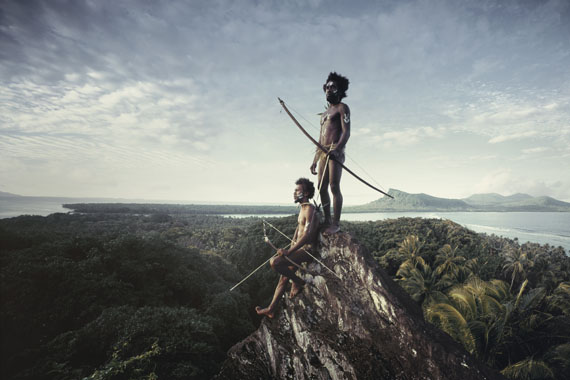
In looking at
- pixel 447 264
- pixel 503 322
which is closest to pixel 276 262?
pixel 503 322

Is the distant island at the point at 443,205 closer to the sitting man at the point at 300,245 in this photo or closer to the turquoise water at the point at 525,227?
the turquoise water at the point at 525,227

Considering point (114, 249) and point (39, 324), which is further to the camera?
point (114, 249)

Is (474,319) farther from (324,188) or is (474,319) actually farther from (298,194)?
(298,194)

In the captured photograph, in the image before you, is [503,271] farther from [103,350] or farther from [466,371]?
[103,350]

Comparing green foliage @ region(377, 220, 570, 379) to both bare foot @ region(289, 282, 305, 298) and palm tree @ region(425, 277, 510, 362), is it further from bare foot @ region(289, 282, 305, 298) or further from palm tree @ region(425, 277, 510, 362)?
A: bare foot @ region(289, 282, 305, 298)

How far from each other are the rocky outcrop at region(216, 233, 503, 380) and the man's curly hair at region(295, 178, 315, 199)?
1.09m

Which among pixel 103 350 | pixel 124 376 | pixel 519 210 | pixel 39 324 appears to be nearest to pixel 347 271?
pixel 124 376

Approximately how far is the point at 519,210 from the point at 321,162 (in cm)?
23841

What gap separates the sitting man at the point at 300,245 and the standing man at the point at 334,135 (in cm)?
43

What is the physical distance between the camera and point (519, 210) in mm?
168250

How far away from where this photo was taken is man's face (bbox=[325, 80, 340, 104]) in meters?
4.82

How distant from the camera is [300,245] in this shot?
4.45m

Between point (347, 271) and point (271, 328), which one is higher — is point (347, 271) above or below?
above

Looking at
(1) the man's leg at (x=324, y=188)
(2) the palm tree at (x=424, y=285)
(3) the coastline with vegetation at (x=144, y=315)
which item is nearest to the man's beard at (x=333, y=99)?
(1) the man's leg at (x=324, y=188)
